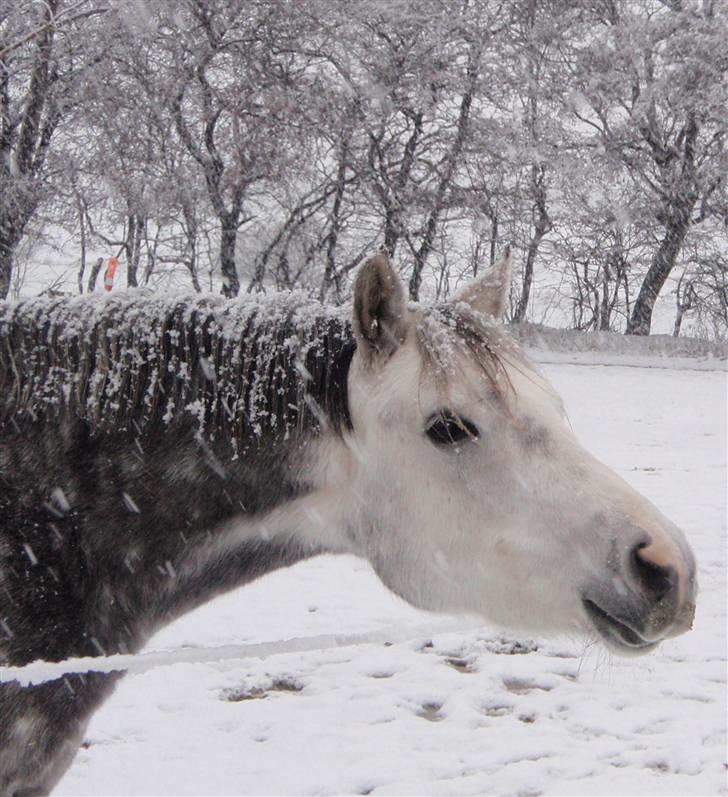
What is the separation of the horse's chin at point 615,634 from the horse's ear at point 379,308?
0.70m

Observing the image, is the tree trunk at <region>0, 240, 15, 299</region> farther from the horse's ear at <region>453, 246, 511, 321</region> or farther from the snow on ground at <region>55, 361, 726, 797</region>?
the horse's ear at <region>453, 246, 511, 321</region>

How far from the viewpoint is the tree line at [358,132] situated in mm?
13531

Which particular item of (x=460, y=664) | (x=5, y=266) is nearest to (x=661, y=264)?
(x=5, y=266)

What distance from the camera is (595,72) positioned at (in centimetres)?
1858

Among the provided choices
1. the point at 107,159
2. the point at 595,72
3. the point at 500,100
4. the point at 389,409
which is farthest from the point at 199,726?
the point at 595,72

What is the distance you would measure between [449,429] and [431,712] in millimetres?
2275

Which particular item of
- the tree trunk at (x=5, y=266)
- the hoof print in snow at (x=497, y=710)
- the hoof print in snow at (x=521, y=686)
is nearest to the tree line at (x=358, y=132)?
the tree trunk at (x=5, y=266)

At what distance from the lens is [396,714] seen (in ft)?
11.5

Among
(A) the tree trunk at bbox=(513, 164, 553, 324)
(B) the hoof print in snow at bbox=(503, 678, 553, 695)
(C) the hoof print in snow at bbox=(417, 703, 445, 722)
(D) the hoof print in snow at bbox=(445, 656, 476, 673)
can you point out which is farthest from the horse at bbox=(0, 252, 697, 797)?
(A) the tree trunk at bbox=(513, 164, 553, 324)

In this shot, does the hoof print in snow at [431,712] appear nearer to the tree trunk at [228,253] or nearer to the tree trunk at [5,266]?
the tree trunk at [5,266]

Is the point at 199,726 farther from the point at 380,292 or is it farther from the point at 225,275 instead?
the point at 225,275

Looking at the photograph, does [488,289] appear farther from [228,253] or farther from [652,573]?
[228,253]

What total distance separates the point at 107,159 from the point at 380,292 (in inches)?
523

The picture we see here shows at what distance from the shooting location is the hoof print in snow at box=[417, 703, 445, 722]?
350 cm
